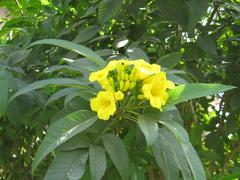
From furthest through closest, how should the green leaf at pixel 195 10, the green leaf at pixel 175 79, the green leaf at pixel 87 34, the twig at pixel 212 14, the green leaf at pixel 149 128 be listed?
the twig at pixel 212 14 < the green leaf at pixel 87 34 < the green leaf at pixel 195 10 < the green leaf at pixel 175 79 < the green leaf at pixel 149 128

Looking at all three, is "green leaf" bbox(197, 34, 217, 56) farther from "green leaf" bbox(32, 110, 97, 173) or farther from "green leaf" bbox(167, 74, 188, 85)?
"green leaf" bbox(32, 110, 97, 173)

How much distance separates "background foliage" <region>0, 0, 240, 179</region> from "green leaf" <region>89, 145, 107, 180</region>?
0.98ft

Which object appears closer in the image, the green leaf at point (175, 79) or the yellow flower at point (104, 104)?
the yellow flower at point (104, 104)

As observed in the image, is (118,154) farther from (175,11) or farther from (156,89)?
(175,11)

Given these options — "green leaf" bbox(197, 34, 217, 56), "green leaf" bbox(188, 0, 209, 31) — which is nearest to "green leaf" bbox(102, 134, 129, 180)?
"green leaf" bbox(188, 0, 209, 31)

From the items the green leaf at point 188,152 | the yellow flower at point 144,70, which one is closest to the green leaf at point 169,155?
the green leaf at point 188,152

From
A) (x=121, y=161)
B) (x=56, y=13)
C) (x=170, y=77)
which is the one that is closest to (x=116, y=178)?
(x=121, y=161)

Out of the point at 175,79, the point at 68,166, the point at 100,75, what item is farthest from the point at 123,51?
the point at 68,166

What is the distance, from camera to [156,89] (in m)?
0.83

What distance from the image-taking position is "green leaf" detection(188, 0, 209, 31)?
1.13 meters

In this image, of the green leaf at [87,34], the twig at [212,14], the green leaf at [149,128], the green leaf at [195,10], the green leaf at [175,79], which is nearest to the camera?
the green leaf at [149,128]

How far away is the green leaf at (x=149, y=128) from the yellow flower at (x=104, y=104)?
0.06 metres

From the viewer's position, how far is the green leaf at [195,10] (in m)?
1.13

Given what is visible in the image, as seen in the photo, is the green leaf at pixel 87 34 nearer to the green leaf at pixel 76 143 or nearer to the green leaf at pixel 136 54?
the green leaf at pixel 136 54
